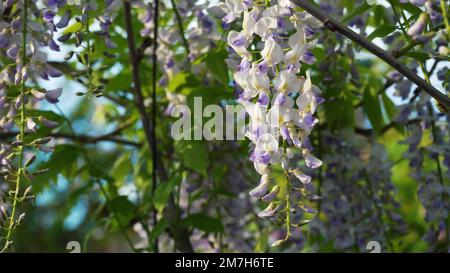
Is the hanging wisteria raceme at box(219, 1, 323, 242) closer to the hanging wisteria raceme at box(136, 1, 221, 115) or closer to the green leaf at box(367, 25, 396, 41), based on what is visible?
the green leaf at box(367, 25, 396, 41)

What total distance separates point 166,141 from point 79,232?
8.43 feet

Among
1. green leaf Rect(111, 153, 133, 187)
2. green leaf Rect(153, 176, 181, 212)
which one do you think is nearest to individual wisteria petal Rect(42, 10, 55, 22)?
green leaf Rect(153, 176, 181, 212)

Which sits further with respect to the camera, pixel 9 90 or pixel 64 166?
pixel 64 166

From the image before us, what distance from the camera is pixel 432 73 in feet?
6.70

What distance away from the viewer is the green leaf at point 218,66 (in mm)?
1890

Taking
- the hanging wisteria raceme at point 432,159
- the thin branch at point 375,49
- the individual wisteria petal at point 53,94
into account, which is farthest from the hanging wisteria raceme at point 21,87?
the hanging wisteria raceme at point 432,159

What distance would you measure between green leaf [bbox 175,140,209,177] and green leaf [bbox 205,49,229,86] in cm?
16

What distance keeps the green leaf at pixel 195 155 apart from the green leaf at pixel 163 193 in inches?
1.9

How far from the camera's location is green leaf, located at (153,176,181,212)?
6.00ft

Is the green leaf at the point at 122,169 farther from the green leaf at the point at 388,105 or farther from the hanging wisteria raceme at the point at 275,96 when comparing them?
the hanging wisteria raceme at the point at 275,96

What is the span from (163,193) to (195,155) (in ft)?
0.37
